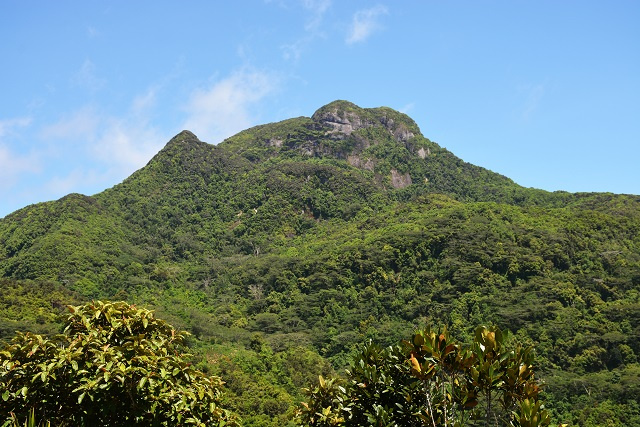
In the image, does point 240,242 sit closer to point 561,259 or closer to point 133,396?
point 561,259

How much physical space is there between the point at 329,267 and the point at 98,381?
79.4m

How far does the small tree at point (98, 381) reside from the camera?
7.51 meters

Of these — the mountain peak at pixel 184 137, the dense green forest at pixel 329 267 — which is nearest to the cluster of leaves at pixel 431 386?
the dense green forest at pixel 329 267

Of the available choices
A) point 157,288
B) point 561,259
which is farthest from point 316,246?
point 561,259

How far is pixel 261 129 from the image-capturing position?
627ft

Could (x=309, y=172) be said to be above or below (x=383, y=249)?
above

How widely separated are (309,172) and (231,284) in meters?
→ 50.9

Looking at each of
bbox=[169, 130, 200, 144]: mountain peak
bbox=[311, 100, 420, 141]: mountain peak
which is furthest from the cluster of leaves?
bbox=[311, 100, 420, 141]: mountain peak

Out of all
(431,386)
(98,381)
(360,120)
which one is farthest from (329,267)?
(360,120)

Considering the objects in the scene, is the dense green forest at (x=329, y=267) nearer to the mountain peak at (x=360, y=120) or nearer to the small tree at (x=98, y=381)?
the small tree at (x=98, y=381)

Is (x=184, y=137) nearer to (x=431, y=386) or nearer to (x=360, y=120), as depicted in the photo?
(x=360, y=120)

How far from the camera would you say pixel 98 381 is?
287 inches

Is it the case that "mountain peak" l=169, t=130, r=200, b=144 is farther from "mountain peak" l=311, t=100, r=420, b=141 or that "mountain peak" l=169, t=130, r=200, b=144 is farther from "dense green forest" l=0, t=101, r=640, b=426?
"mountain peak" l=311, t=100, r=420, b=141

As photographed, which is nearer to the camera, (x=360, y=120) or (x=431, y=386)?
(x=431, y=386)
